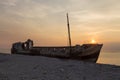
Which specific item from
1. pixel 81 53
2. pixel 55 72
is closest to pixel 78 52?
pixel 81 53

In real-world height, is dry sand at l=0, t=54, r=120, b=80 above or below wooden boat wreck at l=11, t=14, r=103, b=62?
below

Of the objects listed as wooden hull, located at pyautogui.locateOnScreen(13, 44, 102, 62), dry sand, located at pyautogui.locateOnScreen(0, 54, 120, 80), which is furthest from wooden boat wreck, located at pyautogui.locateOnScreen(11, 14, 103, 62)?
dry sand, located at pyautogui.locateOnScreen(0, 54, 120, 80)

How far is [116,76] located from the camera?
20.0 meters

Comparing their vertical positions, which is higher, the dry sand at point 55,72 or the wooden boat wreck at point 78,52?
the wooden boat wreck at point 78,52

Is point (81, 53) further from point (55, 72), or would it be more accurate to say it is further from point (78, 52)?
point (55, 72)

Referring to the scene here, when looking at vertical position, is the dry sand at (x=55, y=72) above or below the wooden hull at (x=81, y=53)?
below

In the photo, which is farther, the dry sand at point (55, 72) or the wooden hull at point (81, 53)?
the wooden hull at point (81, 53)

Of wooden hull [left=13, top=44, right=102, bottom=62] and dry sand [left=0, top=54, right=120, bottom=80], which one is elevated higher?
wooden hull [left=13, top=44, right=102, bottom=62]

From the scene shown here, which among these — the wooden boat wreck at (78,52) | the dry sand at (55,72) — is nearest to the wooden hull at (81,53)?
the wooden boat wreck at (78,52)

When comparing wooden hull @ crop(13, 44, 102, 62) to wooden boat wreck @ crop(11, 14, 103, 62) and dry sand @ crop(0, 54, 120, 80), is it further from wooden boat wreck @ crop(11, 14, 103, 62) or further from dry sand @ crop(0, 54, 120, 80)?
dry sand @ crop(0, 54, 120, 80)

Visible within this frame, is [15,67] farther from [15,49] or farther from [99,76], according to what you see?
[15,49]

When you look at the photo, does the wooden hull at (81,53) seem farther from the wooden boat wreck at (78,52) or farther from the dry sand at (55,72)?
the dry sand at (55,72)

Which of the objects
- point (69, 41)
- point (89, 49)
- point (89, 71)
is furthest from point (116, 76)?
point (69, 41)

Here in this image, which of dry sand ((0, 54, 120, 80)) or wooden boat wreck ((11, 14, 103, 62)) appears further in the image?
wooden boat wreck ((11, 14, 103, 62))
